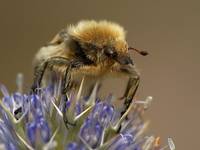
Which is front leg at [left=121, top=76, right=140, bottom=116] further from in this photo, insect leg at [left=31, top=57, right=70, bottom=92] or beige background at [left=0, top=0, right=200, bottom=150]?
beige background at [left=0, top=0, right=200, bottom=150]

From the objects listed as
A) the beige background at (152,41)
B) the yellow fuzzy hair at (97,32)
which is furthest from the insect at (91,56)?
the beige background at (152,41)

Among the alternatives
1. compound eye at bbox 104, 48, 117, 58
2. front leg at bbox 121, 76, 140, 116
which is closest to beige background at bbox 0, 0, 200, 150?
front leg at bbox 121, 76, 140, 116

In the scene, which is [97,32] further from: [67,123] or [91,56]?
[67,123]

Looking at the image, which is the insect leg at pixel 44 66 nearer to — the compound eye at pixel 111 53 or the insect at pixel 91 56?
the insect at pixel 91 56

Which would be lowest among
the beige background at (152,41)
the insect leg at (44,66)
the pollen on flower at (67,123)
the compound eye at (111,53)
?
the beige background at (152,41)

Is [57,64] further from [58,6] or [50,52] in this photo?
[58,6]
